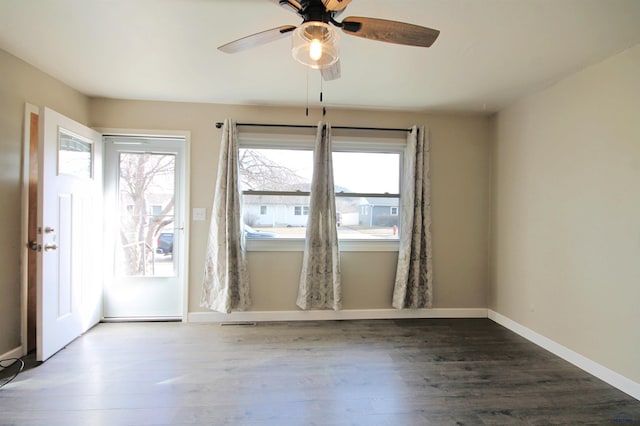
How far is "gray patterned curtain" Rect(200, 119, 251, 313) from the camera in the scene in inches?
120

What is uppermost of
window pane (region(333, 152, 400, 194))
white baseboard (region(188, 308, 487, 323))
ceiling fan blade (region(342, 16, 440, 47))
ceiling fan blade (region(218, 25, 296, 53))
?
ceiling fan blade (region(218, 25, 296, 53))

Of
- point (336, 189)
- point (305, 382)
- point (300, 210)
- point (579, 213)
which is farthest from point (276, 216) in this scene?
point (579, 213)

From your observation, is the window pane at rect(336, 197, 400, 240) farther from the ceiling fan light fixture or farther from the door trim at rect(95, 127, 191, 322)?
the ceiling fan light fixture

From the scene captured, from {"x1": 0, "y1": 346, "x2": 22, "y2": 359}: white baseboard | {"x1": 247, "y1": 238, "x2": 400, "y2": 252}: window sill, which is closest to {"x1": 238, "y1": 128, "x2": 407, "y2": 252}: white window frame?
{"x1": 247, "y1": 238, "x2": 400, "y2": 252}: window sill

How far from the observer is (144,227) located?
3219 mm

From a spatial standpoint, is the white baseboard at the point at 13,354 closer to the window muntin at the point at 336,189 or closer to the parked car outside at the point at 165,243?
the parked car outside at the point at 165,243

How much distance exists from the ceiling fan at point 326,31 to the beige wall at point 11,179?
207cm

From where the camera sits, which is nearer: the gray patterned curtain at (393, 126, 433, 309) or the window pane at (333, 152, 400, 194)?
the gray patterned curtain at (393, 126, 433, 309)

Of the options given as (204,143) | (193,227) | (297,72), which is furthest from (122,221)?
(297,72)

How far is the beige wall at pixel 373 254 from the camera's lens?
126 inches

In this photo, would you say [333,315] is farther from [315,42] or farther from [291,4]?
[291,4]

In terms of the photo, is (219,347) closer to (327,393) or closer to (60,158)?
(327,393)

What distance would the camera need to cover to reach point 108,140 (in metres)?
3.16

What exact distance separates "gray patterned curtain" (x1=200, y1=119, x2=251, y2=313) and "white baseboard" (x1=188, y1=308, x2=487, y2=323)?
0.17 metres
